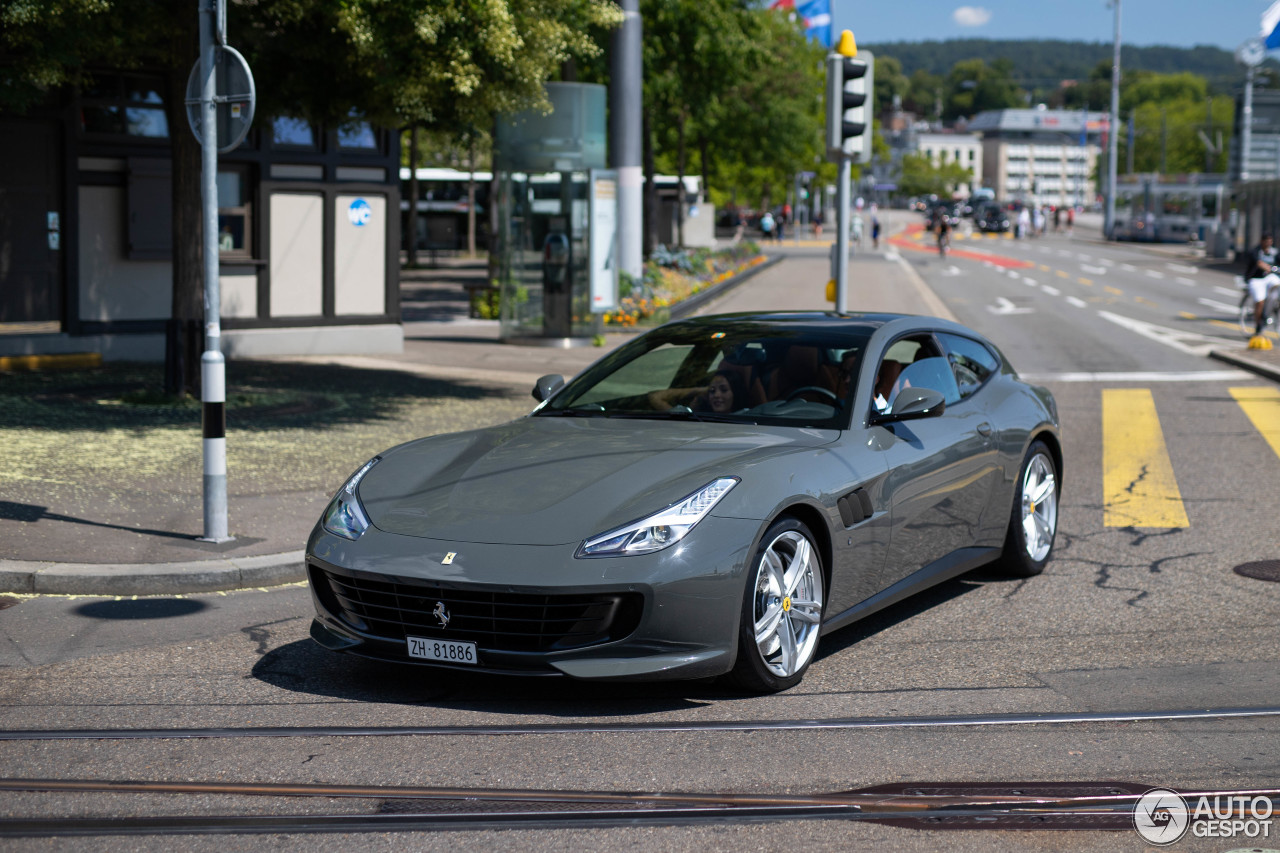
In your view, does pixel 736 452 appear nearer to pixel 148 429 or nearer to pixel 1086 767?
pixel 1086 767

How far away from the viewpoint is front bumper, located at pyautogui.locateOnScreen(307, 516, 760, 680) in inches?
191

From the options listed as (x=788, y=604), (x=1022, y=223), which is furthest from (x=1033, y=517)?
(x=1022, y=223)

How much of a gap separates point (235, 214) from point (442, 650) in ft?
45.1

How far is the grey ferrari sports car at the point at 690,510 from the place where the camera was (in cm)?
489

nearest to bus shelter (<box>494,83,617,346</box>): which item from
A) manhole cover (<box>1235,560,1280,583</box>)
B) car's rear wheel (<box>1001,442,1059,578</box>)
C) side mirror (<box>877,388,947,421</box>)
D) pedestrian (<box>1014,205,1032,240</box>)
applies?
car's rear wheel (<box>1001,442,1059,578</box>)

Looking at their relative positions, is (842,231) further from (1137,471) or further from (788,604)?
(788,604)

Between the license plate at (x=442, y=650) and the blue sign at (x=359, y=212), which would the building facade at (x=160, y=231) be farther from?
the license plate at (x=442, y=650)

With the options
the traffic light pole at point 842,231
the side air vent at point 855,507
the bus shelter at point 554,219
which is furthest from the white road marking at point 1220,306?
the side air vent at point 855,507

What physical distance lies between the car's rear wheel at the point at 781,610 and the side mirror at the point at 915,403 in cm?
87

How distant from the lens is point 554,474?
215 inches

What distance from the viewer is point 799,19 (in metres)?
48.7

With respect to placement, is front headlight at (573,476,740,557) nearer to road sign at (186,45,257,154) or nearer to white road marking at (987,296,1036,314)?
road sign at (186,45,257,154)

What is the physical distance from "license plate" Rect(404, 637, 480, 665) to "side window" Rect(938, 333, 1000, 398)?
3094 millimetres

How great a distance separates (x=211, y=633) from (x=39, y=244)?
11365mm
